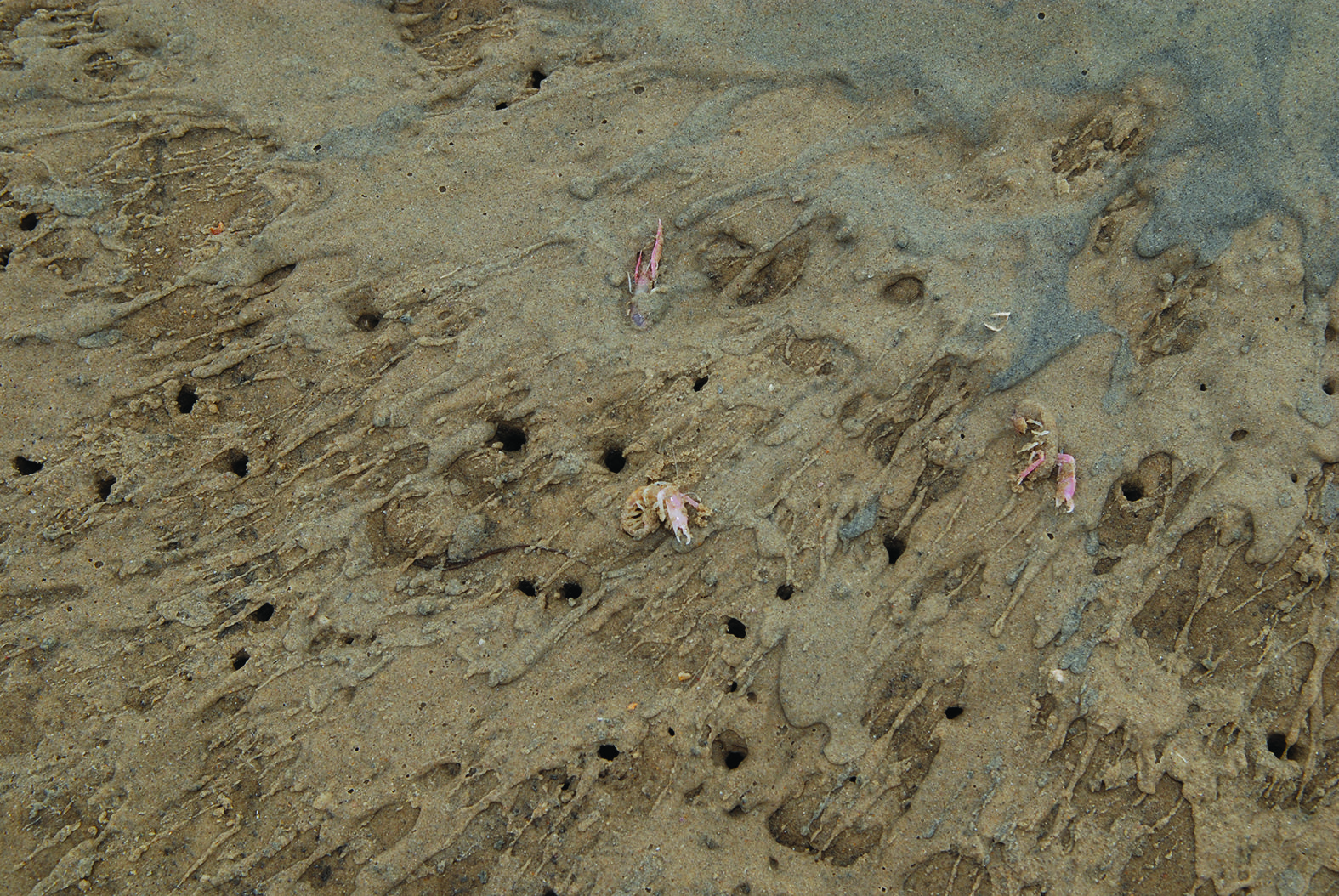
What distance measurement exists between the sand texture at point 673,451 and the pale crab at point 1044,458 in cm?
1

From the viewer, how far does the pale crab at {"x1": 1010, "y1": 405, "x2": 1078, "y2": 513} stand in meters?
3.64

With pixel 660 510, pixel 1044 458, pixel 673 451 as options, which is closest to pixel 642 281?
pixel 673 451

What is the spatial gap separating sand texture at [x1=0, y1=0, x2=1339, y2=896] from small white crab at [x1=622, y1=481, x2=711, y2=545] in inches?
3.1

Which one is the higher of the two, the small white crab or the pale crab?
the pale crab

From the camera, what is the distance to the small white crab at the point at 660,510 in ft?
11.8

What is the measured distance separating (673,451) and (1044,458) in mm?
1712

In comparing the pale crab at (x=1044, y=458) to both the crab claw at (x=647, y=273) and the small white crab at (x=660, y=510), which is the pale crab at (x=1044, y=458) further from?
the crab claw at (x=647, y=273)

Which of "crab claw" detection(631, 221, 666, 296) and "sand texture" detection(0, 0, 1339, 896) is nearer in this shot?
"sand texture" detection(0, 0, 1339, 896)

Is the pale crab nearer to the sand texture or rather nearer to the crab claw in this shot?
the sand texture

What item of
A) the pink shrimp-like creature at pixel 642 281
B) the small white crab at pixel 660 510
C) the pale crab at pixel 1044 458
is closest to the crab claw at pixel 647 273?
the pink shrimp-like creature at pixel 642 281

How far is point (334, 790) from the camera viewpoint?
3.54 metres

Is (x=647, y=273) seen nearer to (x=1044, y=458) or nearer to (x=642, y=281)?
(x=642, y=281)

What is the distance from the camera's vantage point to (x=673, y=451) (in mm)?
3777

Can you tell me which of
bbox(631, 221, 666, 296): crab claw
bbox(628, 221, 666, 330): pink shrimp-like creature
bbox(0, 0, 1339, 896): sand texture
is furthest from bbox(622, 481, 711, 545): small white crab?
bbox(631, 221, 666, 296): crab claw
